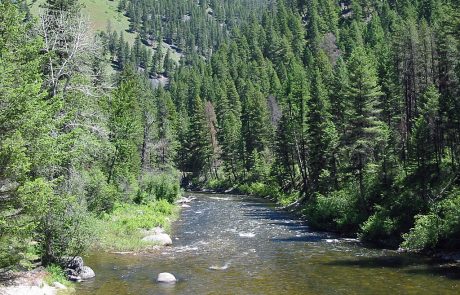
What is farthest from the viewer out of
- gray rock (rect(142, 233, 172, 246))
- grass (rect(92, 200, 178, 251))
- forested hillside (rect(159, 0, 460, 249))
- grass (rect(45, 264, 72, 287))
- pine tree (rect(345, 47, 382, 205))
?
pine tree (rect(345, 47, 382, 205))

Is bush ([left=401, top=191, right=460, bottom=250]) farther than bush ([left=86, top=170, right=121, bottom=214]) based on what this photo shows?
No

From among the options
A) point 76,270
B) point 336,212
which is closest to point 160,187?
point 336,212

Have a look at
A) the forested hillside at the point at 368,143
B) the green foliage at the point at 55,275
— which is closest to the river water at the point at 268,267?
the green foliage at the point at 55,275

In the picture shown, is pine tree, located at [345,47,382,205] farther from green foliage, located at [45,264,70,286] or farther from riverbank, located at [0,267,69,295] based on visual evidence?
riverbank, located at [0,267,69,295]

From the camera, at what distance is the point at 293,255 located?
30.8 metres

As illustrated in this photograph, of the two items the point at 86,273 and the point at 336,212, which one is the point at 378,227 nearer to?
the point at 336,212

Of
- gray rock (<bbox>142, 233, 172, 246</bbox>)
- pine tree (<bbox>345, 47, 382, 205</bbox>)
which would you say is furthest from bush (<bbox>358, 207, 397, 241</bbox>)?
gray rock (<bbox>142, 233, 172, 246</bbox>)

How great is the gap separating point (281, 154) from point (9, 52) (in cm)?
5492

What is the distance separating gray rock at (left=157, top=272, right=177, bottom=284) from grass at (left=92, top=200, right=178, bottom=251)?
13.5 ft

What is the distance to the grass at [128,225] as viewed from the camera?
32438 mm

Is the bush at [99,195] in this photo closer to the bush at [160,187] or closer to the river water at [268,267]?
the river water at [268,267]

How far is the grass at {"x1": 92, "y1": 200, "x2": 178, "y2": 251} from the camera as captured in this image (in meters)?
32.4

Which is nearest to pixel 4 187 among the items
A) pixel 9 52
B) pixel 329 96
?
pixel 9 52

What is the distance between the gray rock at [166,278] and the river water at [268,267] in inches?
15.8
